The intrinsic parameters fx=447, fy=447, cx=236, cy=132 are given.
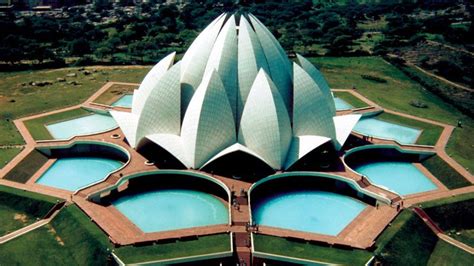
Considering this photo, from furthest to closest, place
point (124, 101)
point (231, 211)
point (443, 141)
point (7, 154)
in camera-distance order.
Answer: point (124, 101), point (443, 141), point (7, 154), point (231, 211)

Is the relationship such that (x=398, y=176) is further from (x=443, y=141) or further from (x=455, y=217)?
(x=443, y=141)

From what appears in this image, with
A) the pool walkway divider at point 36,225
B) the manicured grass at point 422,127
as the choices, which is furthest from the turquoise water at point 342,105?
the pool walkway divider at point 36,225

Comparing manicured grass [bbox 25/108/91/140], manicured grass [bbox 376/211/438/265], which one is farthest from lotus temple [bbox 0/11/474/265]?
manicured grass [bbox 25/108/91/140]

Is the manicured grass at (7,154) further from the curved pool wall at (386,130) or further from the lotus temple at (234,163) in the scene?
the curved pool wall at (386,130)

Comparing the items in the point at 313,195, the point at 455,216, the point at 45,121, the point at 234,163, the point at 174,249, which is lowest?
the point at 455,216

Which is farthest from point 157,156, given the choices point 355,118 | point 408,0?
point 408,0

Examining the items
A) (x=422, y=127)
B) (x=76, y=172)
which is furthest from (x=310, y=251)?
(x=422, y=127)
